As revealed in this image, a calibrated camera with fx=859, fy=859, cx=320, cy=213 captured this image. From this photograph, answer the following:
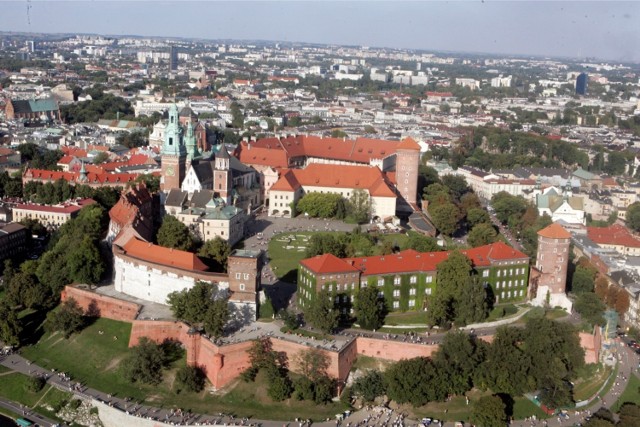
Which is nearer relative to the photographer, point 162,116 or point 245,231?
point 245,231

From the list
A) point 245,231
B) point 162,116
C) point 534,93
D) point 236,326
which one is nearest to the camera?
point 236,326

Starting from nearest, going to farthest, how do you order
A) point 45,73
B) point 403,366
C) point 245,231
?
1. point 403,366
2. point 245,231
3. point 45,73

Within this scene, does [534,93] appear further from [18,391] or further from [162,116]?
[18,391]

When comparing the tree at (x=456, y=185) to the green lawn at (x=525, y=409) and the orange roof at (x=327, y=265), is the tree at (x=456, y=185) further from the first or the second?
the green lawn at (x=525, y=409)

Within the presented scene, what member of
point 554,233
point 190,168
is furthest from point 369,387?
point 190,168

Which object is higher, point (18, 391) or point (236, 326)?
point (236, 326)

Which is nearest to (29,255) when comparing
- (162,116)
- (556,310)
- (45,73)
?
(556,310)
